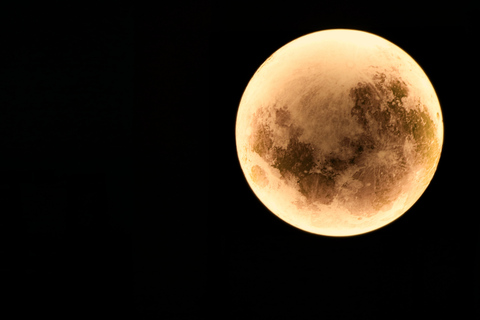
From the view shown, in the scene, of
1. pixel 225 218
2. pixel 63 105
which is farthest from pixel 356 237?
pixel 63 105

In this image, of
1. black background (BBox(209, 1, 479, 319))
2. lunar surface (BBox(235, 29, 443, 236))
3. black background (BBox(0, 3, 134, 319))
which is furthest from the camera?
black background (BBox(0, 3, 134, 319))

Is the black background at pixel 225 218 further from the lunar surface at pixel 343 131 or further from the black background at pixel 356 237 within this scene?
the lunar surface at pixel 343 131

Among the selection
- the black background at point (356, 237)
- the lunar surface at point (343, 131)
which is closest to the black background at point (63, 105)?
the black background at point (356, 237)

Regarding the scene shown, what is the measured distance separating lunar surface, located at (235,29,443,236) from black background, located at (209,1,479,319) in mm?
378

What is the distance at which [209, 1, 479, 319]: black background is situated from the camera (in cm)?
135

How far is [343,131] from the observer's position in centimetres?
90

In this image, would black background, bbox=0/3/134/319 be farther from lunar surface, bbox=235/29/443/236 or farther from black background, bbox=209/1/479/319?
lunar surface, bbox=235/29/443/236

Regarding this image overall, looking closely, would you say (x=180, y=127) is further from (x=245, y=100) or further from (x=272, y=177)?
(x=272, y=177)

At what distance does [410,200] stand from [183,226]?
3.01 feet

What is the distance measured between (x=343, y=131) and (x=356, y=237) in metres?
0.77

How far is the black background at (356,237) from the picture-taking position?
1.35 metres

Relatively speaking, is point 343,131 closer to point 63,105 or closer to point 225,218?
point 225,218

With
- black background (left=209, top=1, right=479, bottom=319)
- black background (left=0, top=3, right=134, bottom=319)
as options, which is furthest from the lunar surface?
black background (left=0, top=3, right=134, bottom=319)

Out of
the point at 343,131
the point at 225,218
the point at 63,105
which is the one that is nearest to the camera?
the point at 343,131
